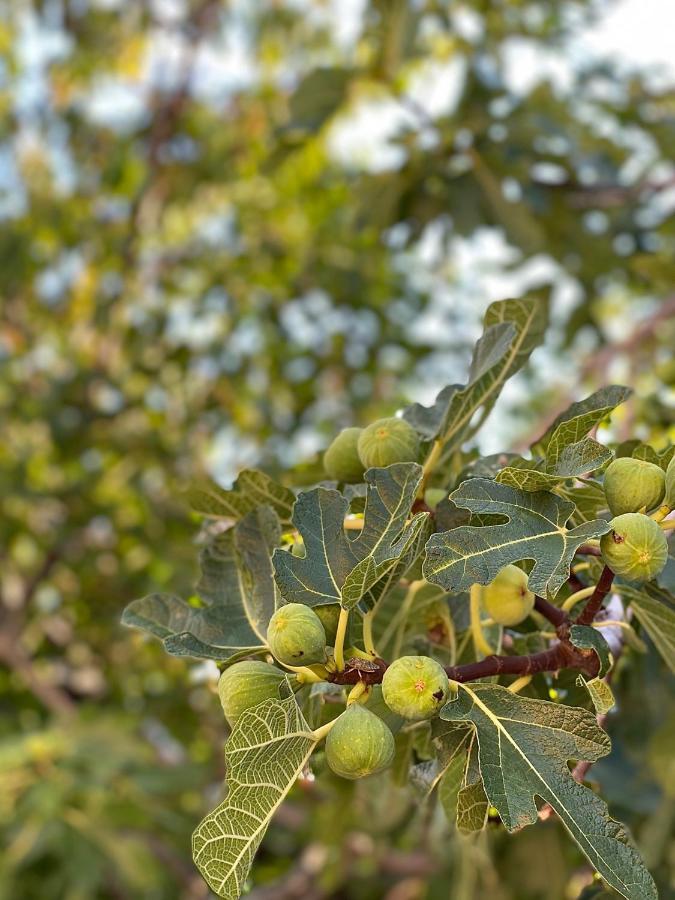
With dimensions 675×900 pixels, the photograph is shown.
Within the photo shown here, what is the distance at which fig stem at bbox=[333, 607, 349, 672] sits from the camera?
811mm

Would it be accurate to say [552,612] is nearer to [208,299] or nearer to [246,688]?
[246,688]

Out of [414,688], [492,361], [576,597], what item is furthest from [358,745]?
[492,361]

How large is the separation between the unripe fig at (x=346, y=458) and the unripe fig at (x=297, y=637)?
253 millimetres

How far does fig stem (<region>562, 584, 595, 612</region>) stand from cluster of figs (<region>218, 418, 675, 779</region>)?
4 cm

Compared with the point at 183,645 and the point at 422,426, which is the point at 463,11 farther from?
the point at 183,645

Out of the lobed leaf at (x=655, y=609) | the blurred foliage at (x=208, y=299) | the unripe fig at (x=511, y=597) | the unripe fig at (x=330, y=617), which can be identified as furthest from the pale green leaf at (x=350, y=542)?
the blurred foliage at (x=208, y=299)

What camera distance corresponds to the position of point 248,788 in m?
0.76

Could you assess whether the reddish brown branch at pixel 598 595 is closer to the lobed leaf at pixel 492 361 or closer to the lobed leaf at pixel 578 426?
the lobed leaf at pixel 578 426

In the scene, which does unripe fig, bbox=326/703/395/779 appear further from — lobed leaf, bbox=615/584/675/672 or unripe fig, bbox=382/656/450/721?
lobed leaf, bbox=615/584/675/672

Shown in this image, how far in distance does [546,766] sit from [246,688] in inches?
9.8

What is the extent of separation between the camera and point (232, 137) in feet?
15.5

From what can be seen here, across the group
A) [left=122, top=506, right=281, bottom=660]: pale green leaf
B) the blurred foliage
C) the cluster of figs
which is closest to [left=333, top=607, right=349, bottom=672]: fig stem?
the cluster of figs

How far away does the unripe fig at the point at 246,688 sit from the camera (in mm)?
806

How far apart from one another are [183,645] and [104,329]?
11.2ft
